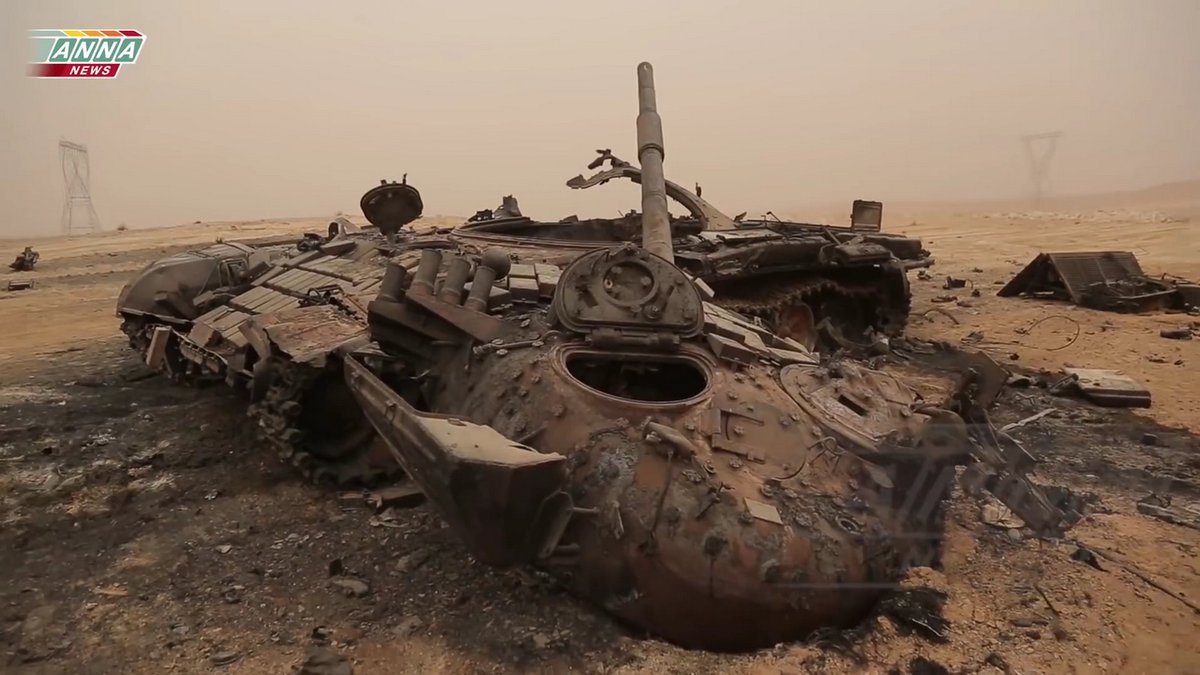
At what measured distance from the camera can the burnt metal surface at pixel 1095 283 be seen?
11773mm

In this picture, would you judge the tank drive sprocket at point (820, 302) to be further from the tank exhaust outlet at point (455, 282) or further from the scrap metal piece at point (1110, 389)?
the tank exhaust outlet at point (455, 282)

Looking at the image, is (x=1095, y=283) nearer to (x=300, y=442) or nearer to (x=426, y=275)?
(x=426, y=275)

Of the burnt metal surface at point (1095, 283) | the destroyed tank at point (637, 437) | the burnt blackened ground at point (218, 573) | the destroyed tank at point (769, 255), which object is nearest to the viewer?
the destroyed tank at point (637, 437)

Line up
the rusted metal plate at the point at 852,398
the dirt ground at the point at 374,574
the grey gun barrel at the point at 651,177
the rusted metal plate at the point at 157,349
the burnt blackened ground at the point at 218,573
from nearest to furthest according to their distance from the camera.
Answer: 1. the dirt ground at the point at 374,574
2. the burnt blackened ground at the point at 218,573
3. the rusted metal plate at the point at 852,398
4. the grey gun barrel at the point at 651,177
5. the rusted metal plate at the point at 157,349

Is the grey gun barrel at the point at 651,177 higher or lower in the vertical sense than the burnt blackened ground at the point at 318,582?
higher

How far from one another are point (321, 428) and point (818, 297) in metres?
5.89

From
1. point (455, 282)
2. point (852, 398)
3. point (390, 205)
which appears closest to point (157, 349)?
point (390, 205)

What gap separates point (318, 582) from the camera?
14.7 ft

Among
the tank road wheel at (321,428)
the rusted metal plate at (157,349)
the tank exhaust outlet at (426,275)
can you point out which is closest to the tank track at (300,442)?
the tank road wheel at (321,428)

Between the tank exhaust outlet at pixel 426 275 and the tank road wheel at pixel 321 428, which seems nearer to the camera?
the tank exhaust outlet at pixel 426 275

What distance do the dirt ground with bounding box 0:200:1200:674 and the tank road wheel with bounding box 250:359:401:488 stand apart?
22cm

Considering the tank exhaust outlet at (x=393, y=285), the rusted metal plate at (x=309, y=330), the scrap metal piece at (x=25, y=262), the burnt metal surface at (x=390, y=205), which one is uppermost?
the burnt metal surface at (x=390, y=205)

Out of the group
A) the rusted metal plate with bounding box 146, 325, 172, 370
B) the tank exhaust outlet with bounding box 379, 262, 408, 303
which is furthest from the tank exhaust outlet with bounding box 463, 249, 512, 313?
the rusted metal plate with bounding box 146, 325, 172, 370

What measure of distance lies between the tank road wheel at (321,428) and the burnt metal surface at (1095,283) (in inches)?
416
